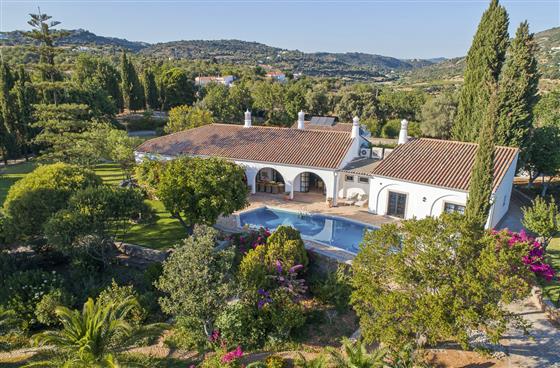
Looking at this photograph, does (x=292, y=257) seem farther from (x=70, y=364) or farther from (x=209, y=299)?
(x=70, y=364)

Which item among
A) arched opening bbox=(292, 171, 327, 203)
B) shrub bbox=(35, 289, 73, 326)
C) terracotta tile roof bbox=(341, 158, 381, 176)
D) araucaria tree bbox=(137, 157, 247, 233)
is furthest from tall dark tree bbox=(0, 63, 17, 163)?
terracotta tile roof bbox=(341, 158, 381, 176)

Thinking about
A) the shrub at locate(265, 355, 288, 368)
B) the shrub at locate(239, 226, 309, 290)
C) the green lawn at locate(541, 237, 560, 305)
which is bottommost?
the shrub at locate(265, 355, 288, 368)

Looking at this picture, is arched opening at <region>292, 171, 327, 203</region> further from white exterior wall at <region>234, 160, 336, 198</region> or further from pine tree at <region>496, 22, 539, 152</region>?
pine tree at <region>496, 22, 539, 152</region>

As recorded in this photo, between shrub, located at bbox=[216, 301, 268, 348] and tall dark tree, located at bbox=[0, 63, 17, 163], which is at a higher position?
tall dark tree, located at bbox=[0, 63, 17, 163]

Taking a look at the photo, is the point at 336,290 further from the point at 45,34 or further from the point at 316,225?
the point at 45,34

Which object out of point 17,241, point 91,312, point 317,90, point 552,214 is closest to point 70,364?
point 91,312

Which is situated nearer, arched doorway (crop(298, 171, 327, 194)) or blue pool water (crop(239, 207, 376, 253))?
blue pool water (crop(239, 207, 376, 253))

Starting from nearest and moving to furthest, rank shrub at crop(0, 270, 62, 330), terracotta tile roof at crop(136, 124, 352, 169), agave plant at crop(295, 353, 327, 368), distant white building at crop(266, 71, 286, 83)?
agave plant at crop(295, 353, 327, 368)
shrub at crop(0, 270, 62, 330)
terracotta tile roof at crop(136, 124, 352, 169)
distant white building at crop(266, 71, 286, 83)
